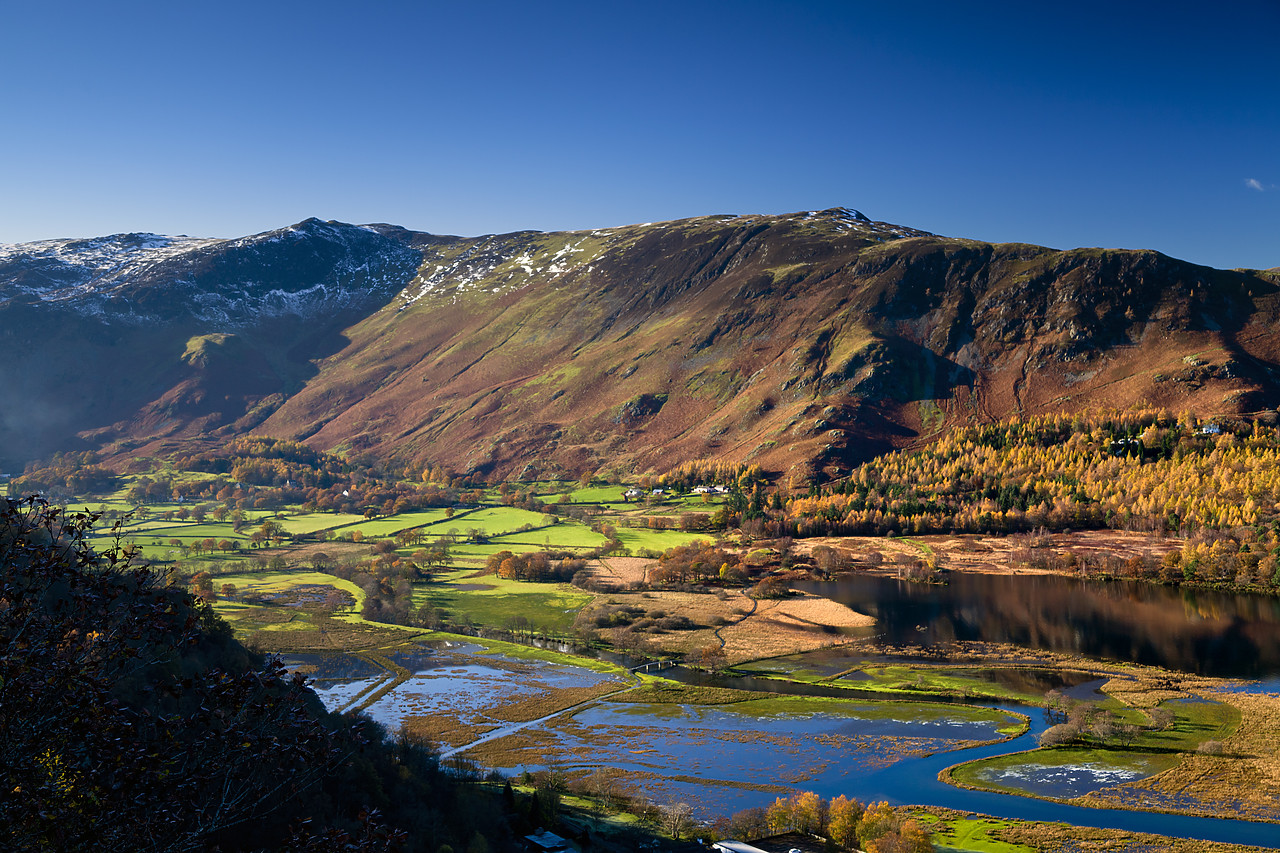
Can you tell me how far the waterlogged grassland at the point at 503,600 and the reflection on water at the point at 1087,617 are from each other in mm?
42486

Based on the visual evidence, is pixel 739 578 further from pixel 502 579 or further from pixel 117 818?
pixel 117 818

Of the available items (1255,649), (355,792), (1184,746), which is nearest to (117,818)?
(355,792)

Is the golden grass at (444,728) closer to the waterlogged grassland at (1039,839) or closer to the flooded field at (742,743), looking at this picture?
the flooded field at (742,743)

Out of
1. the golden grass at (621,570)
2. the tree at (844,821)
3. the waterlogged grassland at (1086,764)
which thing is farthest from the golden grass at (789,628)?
the tree at (844,821)

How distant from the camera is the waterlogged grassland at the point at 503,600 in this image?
12225 centimetres

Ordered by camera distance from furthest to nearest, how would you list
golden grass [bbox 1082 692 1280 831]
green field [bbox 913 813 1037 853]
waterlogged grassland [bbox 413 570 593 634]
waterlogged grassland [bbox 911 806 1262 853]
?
waterlogged grassland [bbox 413 570 593 634], golden grass [bbox 1082 692 1280 831], green field [bbox 913 813 1037 853], waterlogged grassland [bbox 911 806 1262 853]

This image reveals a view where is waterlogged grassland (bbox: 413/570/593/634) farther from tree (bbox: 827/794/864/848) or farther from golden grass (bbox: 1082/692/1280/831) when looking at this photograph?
golden grass (bbox: 1082/692/1280/831)

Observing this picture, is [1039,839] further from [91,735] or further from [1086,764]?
[91,735]

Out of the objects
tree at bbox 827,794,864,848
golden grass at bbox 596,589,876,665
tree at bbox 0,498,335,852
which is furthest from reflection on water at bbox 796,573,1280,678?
tree at bbox 0,498,335,852

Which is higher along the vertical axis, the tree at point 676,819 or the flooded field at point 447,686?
the tree at point 676,819

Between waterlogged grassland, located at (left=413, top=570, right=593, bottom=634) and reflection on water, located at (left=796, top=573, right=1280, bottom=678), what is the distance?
42486mm

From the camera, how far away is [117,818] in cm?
1301

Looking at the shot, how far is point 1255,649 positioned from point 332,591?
419 feet

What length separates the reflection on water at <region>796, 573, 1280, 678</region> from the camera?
308 feet
